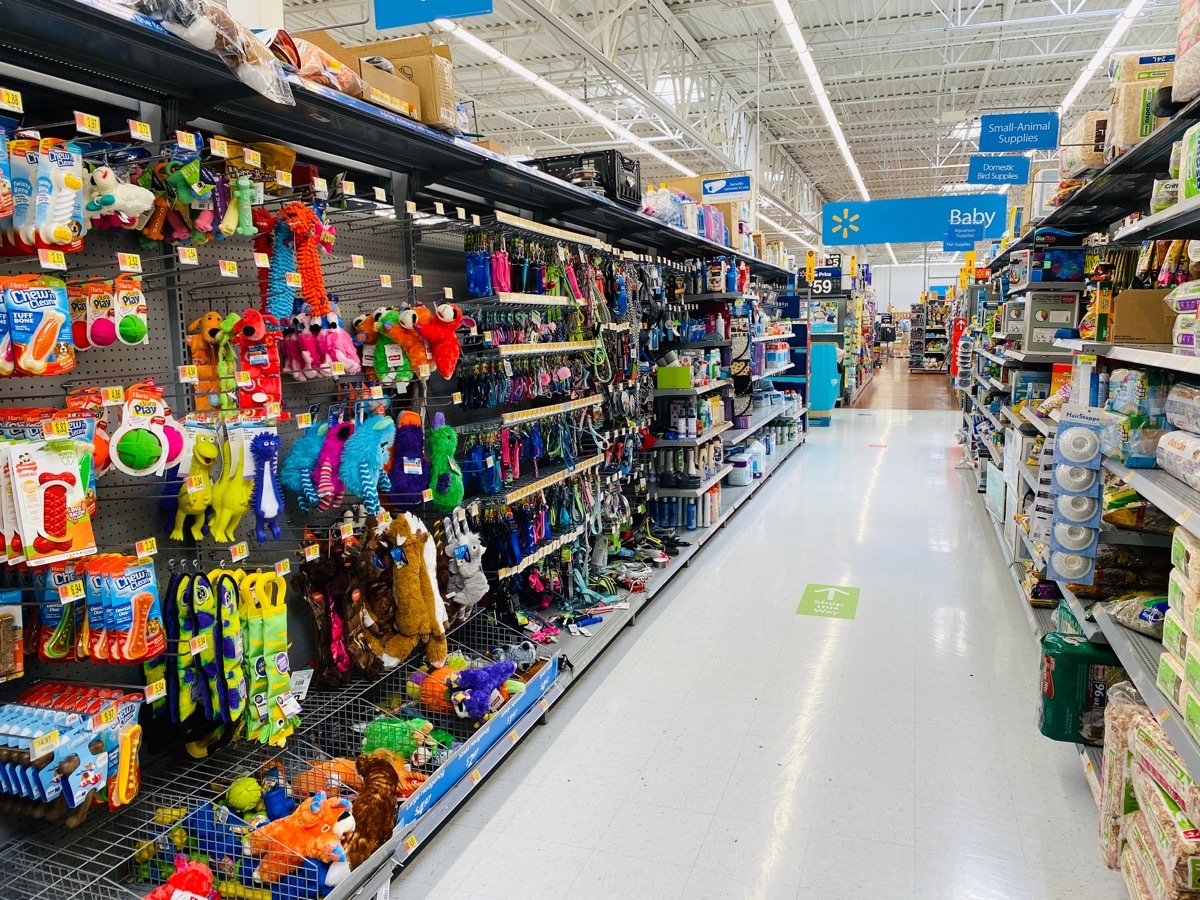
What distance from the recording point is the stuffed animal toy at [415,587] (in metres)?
2.96

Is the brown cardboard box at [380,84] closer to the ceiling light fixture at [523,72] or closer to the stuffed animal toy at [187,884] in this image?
the stuffed animal toy at [187,884]

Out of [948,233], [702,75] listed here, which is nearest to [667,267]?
[702,75]

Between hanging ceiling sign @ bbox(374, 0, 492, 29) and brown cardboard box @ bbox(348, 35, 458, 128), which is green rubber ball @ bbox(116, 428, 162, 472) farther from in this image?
hanging ceiling sign @ bbox(374, 0, 492, 29)

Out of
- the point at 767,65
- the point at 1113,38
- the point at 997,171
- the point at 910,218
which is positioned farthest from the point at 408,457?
the point at 910,218

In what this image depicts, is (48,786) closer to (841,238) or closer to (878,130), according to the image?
(841,238)

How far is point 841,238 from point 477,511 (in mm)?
12253

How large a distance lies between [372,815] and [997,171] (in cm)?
1065

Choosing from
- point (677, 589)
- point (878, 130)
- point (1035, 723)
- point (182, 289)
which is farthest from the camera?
point (878, 130)

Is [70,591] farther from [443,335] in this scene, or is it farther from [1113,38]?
[1113,38]

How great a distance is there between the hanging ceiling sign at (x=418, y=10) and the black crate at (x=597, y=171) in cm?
118

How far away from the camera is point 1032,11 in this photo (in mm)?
11883

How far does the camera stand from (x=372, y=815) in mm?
2381

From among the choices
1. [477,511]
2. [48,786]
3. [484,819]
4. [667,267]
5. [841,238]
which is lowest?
[484,819]

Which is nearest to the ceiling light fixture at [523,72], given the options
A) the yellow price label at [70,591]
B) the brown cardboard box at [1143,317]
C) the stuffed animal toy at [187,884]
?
the brown cardboard box at [1143,317]
